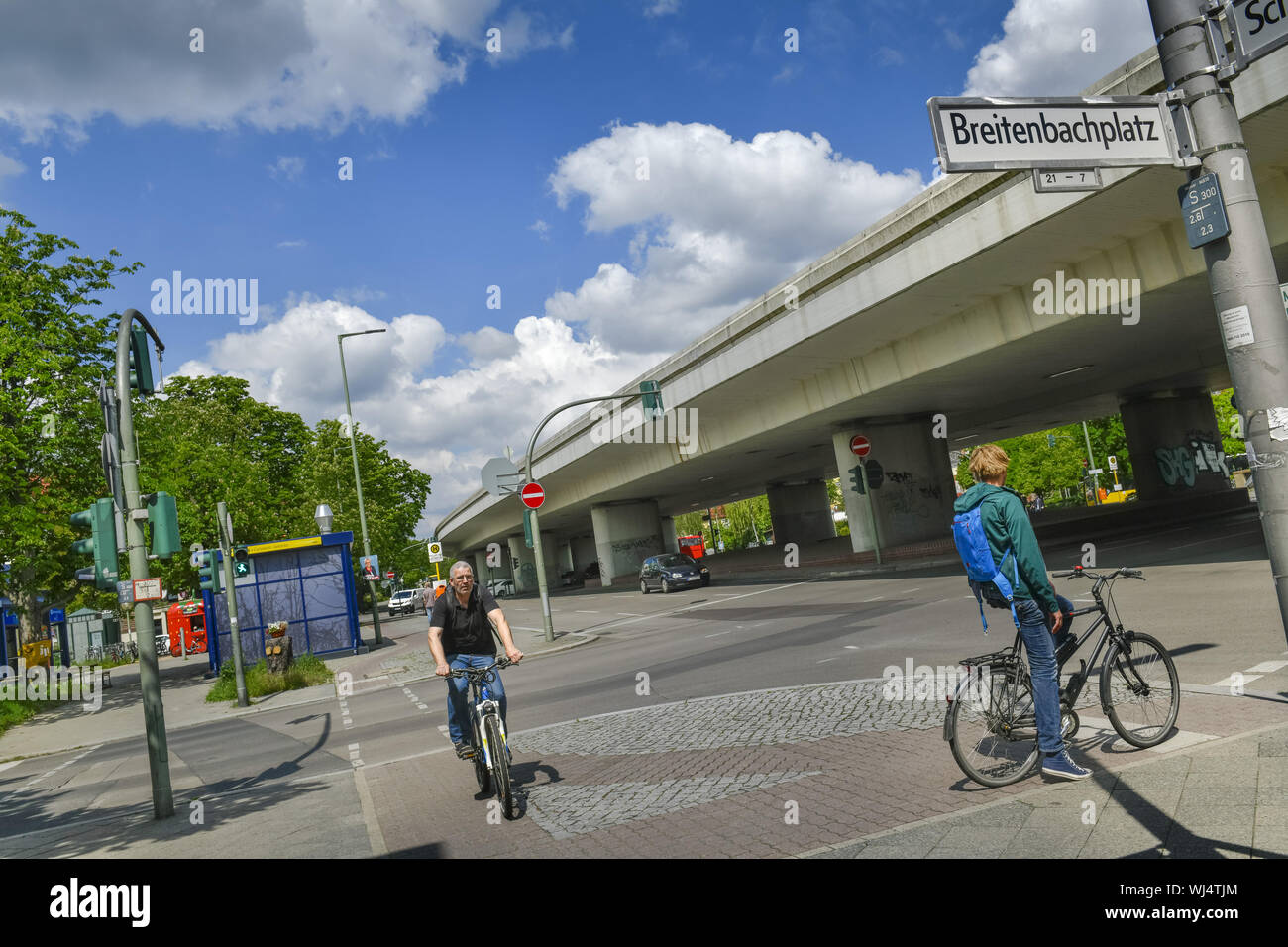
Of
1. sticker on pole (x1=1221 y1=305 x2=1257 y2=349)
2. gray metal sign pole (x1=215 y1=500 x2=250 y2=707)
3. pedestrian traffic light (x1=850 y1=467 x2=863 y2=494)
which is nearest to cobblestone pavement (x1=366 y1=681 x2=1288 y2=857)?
sticker on pole (x1=1221 y1=305 x2=1257 y2=349)

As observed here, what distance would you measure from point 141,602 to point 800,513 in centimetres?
5082

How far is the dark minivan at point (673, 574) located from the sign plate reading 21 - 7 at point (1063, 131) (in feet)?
95.1

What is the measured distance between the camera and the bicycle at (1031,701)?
503 cm

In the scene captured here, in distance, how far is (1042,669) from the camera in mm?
4941

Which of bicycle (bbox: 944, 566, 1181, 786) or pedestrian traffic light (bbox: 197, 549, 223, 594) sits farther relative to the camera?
pedestrian traffic light (bbox: 197, 549, 223, 594)

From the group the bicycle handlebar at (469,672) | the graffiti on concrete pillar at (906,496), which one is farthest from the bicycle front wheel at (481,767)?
the graffiti on concrete pillar at (906,496)

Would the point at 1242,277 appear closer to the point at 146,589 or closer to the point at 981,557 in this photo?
the point at 981,557

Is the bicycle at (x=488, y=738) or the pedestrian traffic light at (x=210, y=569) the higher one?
the pedestrian traffic light at (x=210, y=569)

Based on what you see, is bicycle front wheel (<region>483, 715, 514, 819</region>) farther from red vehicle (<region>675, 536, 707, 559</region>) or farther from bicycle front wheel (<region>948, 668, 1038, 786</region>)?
red vehicle (<region>675, 536, 707, 559</region>)

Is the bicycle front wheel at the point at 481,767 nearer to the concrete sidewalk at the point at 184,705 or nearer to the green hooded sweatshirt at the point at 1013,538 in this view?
the green hooded sweatshirt at the point at 1013,538

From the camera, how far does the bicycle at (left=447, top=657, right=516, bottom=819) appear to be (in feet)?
19.6

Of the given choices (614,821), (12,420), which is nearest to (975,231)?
(614,821)

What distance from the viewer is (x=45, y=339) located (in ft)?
75.8

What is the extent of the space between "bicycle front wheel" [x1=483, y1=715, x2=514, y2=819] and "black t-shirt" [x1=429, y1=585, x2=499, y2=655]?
750mm
